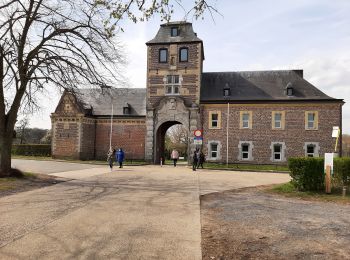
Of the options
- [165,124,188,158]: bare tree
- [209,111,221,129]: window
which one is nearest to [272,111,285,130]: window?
[209,111,221,129]: window

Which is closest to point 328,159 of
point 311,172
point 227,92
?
point 311,172

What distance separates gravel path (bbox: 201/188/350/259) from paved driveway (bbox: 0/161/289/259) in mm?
381

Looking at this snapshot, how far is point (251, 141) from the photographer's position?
107ft

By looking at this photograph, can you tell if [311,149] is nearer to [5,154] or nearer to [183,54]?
[183,54]

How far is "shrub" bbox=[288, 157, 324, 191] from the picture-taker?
12820mm

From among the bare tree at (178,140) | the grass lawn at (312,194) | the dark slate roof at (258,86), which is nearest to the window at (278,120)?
the dark slate roof at (258,86)

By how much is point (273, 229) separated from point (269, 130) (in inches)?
1044

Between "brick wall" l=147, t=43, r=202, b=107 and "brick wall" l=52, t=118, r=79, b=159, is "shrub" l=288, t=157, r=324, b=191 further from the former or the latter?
"brick wall" l=52, t=118, r=79, b=159

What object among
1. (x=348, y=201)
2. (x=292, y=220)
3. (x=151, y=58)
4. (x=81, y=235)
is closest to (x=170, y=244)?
(x=81, y=235)

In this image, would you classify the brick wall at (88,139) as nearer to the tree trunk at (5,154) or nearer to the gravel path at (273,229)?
the tree trunk at (5,154)

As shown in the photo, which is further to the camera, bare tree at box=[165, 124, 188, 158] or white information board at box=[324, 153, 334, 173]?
bare tree at box=[165, 124, 188, 158]

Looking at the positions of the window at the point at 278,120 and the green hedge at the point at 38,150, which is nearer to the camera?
the window at the point at 278,120

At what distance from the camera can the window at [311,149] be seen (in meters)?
31.6

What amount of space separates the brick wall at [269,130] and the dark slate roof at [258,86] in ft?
2.80
